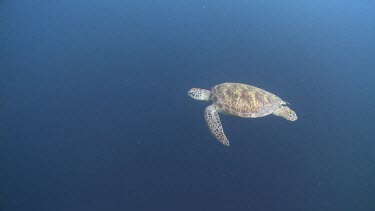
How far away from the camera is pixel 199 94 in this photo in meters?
4.32

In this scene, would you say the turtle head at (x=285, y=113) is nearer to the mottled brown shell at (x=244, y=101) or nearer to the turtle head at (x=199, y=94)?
the mottled brown shell at (x=244, y=101)

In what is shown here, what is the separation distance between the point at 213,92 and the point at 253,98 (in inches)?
24.1

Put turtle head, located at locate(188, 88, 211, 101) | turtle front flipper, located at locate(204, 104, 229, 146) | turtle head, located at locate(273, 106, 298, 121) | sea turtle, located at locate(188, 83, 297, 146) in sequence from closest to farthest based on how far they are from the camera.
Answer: turtle front flipper, located at locate(204, 104, 229, 146)
sea turtle, located at locate(188, 83, 297, 146)
turtle head, located at locate(273, 106, 298, 121)
turtle head, located at locate(188, 88, 211, 101)

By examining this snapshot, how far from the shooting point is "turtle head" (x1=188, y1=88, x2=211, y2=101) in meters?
4.33

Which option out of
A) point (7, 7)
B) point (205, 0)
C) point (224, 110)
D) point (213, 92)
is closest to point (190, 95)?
point (213, 92)

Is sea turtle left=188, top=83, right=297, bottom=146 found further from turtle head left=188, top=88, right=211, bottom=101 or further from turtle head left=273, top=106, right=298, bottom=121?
turtle head left=188, top=88, right=211, bottom=101

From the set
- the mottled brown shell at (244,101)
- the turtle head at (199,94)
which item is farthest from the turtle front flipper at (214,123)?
the turtle head at (199,94)

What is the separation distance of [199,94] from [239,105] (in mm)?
Result: 693

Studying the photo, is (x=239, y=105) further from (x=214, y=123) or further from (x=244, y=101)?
(x=214, y=123)

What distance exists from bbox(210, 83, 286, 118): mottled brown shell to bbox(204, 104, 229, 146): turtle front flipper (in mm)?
110

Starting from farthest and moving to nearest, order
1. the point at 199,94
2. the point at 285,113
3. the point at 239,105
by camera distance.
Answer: the point at 199,94 < the point at 285,113 < the point at 239,105

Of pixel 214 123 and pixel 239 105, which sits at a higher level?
pixel 239 105

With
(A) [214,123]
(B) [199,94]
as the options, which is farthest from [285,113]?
(B) [199,94]

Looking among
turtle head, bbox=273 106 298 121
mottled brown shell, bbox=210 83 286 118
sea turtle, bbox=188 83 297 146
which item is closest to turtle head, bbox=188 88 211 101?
sea turtle, bbox=188 83 297 146
